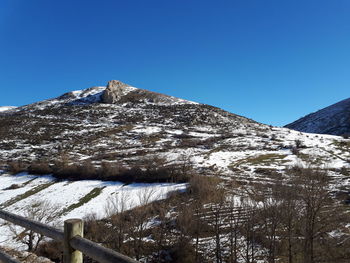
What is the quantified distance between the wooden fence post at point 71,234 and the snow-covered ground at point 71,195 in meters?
31.2

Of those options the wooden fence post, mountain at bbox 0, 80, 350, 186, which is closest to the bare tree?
mountain at bbox 0, 80, 350, 186

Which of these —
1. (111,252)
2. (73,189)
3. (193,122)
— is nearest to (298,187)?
(111,252)

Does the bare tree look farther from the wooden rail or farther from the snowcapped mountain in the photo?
the wooden rail

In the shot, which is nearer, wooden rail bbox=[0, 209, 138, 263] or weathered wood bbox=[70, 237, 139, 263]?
weathered wood bbox=[70, 237, 139, 263]

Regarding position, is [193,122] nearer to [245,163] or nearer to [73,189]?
[245,163]

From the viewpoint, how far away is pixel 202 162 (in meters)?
55.1

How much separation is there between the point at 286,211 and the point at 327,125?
130264mm

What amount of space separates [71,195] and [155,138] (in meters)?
44.0

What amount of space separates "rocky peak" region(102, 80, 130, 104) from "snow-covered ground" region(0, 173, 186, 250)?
89.2 metres

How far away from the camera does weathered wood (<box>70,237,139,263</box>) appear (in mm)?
2908

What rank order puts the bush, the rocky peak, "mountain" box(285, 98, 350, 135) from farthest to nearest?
the rocky peak → "mountain" box(285, 98, 350, 135) → the bush

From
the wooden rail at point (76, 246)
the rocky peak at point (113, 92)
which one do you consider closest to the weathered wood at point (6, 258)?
the wooden rail at point (76, 246)

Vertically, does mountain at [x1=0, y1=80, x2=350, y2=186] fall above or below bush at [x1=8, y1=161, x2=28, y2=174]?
above

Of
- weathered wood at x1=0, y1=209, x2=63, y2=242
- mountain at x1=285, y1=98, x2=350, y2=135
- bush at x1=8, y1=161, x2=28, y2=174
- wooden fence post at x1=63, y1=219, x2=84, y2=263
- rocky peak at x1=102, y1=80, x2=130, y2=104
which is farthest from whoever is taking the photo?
rocky peak at x1=102, y1=80, x2=130, y2=104
